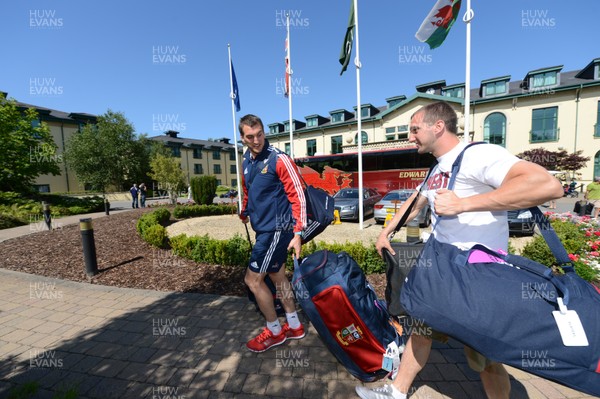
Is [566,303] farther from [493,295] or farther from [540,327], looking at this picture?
[493,295]

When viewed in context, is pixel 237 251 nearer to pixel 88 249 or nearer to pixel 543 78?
pixel 88 249

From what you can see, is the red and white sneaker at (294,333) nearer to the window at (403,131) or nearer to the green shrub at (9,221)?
the green shrub at (9,221)

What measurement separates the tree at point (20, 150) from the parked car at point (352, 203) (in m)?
18.2

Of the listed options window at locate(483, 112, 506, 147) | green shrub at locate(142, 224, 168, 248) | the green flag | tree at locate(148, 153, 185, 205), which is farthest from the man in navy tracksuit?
window at locate(483, 112, 506, 147)

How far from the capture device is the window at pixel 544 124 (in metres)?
23.3

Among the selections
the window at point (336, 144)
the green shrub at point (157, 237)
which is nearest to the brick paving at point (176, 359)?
the green shrub at point (157, 237)

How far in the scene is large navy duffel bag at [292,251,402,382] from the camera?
89.3 inches

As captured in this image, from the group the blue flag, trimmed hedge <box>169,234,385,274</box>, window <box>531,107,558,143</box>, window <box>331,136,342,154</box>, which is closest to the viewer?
trimmed hedge <box>169,234,385,274</box>

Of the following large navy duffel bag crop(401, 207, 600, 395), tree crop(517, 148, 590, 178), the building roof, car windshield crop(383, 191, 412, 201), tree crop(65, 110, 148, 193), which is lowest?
car windshield crop(383, 191, 412, 201)

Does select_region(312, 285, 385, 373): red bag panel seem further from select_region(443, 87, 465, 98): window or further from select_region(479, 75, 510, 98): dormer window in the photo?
select_region(479, 75, 510, 98): dormer window

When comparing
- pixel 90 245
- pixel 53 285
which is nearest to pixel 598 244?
pixel 90 245

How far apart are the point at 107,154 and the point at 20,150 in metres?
18.3

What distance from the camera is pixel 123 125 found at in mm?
33688

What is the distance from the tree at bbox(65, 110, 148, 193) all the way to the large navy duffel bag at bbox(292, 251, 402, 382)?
115ft
